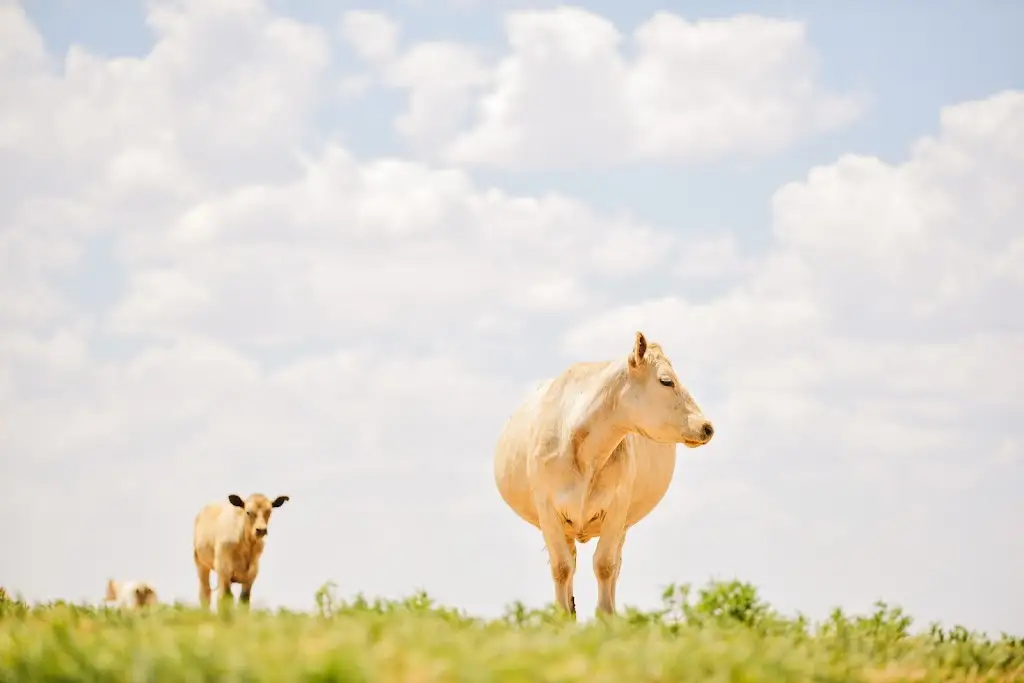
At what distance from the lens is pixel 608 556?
46.0 feet

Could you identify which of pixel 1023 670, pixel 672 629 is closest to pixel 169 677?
pixel 672 629

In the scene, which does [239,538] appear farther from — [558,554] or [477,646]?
[477,646]

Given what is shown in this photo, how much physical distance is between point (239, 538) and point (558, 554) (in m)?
7.49

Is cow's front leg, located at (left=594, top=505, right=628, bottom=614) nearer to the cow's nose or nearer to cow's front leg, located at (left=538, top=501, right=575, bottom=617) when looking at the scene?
cow's front leg, located at (left=538, top=501, right=575, bottom=617)

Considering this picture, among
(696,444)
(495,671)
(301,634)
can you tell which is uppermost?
(696,444)

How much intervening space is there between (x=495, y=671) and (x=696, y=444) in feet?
26.2

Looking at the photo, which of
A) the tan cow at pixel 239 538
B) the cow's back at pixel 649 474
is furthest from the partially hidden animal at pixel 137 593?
the cow's back at pixel 649 474

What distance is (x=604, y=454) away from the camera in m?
14.0

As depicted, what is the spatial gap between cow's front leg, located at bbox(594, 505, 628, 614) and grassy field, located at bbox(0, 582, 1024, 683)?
340 centimetres

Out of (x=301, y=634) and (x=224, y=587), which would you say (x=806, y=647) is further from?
(x=224, y=587)

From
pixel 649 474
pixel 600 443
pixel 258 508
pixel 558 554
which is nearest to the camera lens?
pixel 600 443

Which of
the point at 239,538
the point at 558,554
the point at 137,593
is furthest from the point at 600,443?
the point at 137,593

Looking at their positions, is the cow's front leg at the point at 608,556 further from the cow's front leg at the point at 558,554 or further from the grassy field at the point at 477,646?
the grassy field at the point at 477,646

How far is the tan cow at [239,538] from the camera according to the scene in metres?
18.9
